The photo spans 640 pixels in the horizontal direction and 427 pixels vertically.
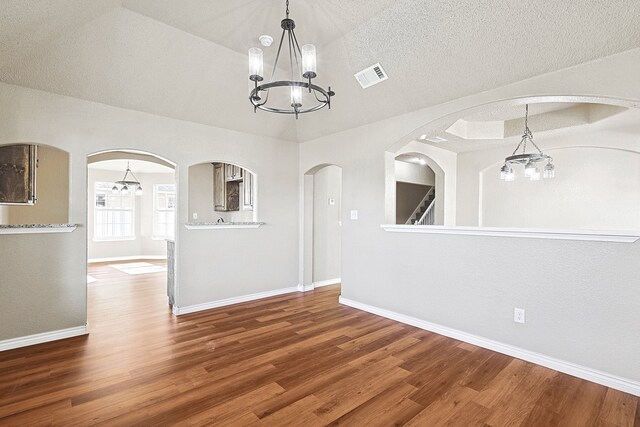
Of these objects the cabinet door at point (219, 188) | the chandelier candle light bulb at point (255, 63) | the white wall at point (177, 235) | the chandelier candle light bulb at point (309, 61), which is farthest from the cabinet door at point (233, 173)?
the chandelier candle light bulb at point (309, 61)

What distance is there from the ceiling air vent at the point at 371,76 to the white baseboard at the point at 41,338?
408 cm

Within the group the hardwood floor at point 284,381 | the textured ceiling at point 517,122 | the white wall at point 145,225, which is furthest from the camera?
the white wall at point 145,225

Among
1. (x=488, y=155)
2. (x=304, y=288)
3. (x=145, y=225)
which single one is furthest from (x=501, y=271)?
(x=145, y=225)

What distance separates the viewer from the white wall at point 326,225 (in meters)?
5.62

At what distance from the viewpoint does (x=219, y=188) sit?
793 cm

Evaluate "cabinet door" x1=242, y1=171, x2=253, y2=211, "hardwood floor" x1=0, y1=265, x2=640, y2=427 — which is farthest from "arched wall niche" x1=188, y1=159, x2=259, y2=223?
"hardwood floor" x1=0, y1=265, x2=640, y2=427

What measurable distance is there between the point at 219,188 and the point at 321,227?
11.5 feet

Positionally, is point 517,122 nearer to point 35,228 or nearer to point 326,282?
point 326,282

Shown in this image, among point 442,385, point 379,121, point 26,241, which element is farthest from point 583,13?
point 26,241

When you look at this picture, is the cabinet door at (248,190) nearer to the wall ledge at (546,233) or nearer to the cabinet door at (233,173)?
the cabinet door at (233,173)

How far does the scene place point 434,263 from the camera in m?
3.58

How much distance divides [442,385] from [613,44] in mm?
2866

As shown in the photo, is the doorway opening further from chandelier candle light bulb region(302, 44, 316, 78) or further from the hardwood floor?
chandelier candle light bulb region(302, 44, 316, 78)

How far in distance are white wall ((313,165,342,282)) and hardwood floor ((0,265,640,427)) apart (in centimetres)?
205
